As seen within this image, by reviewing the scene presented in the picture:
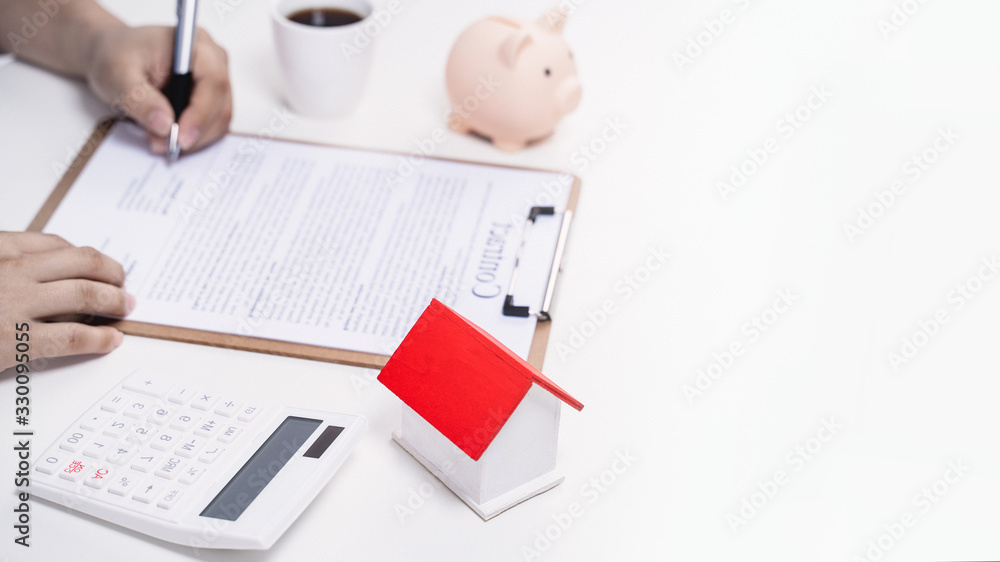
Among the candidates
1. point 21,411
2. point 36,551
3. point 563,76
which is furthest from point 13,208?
point 563,76

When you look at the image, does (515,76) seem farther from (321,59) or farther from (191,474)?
(191,474)

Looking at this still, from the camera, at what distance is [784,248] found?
745 mm

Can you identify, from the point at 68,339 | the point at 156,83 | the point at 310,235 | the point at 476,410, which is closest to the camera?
the point at 476,410

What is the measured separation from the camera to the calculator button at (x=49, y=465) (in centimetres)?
53

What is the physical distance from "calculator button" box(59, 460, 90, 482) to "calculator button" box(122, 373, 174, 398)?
64mm

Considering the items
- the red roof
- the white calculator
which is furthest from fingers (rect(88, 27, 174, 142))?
the red roof

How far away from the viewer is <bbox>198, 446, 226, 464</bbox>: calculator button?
534mm

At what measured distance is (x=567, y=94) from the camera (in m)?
0.81

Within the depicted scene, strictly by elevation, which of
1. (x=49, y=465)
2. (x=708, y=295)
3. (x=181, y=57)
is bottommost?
(x=49, y=465)

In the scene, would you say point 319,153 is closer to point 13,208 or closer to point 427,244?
point 427,244

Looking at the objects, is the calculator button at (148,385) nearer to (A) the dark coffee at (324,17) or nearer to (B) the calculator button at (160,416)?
(B) the calculator button at (160,416)

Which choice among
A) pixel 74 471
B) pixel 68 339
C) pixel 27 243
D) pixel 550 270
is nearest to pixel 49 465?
pixel 74 471

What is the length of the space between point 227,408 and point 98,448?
0.09 m

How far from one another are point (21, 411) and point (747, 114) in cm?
77
